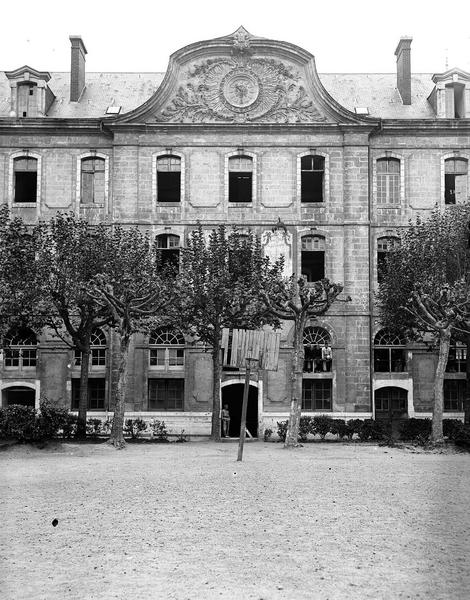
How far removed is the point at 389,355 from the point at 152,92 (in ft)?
56.1

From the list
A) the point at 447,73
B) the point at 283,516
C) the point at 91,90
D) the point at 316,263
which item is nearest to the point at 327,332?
the point at 316,263

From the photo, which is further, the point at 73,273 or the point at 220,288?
the point at 73,273

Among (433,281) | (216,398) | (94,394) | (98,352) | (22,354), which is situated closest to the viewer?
(433,281)

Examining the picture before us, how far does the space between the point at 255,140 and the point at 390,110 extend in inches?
276

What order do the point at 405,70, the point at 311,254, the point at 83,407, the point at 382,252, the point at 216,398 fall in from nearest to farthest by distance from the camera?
the point at 83,407
the point at 216,398
the point at 311,254
the point at 382,252
the point at 405,70

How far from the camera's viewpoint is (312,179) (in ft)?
122

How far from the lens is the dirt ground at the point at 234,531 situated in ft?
30.1

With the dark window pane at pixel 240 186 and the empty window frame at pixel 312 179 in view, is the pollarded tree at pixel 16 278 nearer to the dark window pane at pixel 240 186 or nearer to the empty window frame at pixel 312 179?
the dark window pane at pixel 240 186

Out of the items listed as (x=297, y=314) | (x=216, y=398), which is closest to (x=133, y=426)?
(x=216, y=398)

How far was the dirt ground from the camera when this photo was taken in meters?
9.19

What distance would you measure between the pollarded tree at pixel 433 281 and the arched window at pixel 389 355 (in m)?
2.49

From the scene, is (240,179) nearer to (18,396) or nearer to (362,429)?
(362,429)

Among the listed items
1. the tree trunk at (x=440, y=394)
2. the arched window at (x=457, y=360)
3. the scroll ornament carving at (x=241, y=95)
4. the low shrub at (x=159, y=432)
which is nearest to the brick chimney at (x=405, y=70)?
the scroll ornament carving at (x=241, y=95)

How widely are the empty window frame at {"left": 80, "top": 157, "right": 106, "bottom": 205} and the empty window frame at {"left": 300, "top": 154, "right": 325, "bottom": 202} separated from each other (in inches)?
355
